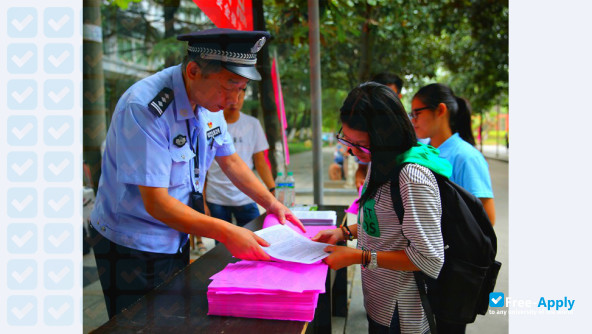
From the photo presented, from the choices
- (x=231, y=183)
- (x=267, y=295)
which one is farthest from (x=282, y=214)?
(x=231, y=183)

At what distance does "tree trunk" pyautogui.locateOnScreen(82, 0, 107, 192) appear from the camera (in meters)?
3.01

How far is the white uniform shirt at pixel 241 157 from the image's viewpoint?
A: 2.84 meters

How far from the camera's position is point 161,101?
1.23 m

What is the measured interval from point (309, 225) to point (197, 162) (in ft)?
2.11

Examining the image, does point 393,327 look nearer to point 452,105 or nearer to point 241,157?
point 452,105

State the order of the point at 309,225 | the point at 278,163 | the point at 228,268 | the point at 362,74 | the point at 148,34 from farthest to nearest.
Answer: the point at 362,74 → the point at 278,163 → the point at 148,34 → the point at 309,225 → the point at 228,268

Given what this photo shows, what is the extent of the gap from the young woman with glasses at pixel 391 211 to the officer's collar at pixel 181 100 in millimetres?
522

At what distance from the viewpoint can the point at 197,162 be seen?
1424mm

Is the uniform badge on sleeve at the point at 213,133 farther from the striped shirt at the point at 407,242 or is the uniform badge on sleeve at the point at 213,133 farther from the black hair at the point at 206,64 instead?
the striped shirt at the point at 407,242

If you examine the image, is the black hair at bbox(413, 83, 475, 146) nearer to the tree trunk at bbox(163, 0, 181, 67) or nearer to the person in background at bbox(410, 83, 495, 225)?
the person in background at bbox(410, 83, 495, 225)

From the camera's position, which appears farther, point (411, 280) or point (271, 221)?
point (271, 221)

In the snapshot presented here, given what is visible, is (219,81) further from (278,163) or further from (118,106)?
(278,163)

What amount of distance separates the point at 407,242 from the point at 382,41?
7057 millimetres

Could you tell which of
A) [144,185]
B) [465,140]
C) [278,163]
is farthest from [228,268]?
[278,163]
